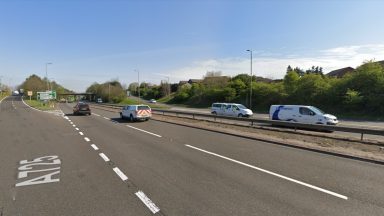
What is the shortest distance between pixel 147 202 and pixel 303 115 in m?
21.0

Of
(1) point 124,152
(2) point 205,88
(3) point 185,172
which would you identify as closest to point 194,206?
(3) point 185,172

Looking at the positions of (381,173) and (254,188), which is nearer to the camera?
(254,188)

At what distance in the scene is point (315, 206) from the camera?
5551mm

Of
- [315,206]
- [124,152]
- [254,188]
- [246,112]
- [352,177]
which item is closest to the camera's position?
[315,206]

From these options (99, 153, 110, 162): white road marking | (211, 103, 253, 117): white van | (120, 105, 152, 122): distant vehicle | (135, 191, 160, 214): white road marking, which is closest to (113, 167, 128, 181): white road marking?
(135, 191, 160, 214): white road marking

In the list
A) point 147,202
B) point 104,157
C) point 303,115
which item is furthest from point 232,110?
point 147,202

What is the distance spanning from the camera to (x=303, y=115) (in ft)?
80.8

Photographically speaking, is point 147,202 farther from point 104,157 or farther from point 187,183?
point 104,157

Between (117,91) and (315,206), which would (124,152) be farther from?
(117,91)

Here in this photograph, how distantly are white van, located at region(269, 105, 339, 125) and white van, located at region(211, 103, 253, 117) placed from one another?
836 centimetres

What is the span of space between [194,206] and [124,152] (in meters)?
6.40

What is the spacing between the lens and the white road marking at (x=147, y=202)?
5.46m

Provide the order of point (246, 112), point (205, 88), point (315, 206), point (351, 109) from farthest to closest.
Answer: point (205, 88) → point (351, 109) → point (246, 112) → point (315, 206)

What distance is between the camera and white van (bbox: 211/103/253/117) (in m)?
36.1
